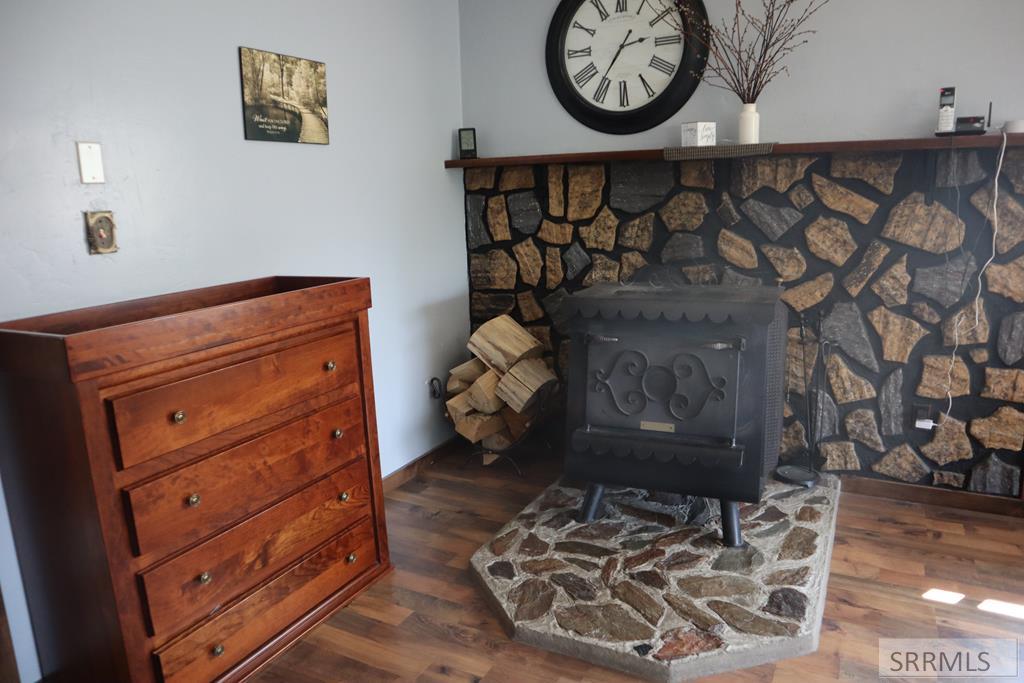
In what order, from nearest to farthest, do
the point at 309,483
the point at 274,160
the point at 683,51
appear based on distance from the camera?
the point at 309,483 < the point at 274,160 < the point at 683,51

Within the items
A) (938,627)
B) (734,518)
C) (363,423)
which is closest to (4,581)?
(363,423)

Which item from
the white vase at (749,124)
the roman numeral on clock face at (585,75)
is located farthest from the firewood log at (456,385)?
the white vase at (749,124)

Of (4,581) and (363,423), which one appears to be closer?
(4,581)

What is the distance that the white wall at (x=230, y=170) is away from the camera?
1.75 meters

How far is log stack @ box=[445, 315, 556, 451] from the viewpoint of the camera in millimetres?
3045

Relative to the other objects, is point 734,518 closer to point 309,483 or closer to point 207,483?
point 309,483

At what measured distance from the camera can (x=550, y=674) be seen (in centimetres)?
187

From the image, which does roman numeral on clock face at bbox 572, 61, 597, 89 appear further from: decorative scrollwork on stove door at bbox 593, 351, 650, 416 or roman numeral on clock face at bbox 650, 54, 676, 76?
decorative scrollwork on stove door at bbox 593, 351, 650, 416

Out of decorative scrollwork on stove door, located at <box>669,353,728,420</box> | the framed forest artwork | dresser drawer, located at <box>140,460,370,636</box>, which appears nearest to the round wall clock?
the framed forest artwork

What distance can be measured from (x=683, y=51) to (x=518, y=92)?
769 mm

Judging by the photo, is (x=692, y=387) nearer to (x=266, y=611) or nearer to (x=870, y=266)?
(x=870, y=266)

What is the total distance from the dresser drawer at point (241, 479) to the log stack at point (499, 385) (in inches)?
35.0

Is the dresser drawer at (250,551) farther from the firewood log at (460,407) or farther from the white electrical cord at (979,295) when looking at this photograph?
the white electrical cord at (979,295)

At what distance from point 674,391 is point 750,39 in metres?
1.45
